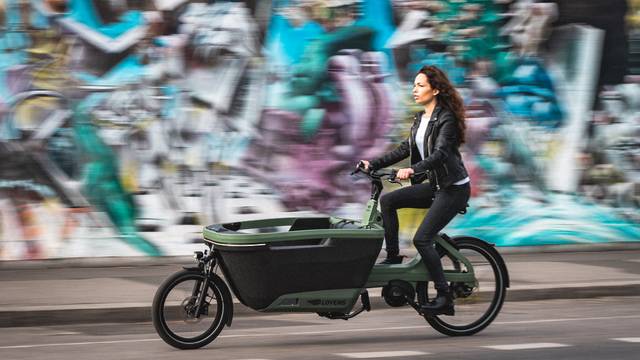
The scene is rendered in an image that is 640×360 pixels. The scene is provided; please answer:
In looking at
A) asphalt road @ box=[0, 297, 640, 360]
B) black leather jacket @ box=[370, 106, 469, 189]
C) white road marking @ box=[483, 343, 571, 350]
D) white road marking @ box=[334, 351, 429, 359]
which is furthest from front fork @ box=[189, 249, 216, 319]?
white road marking @ box=[483, 343, 571, 350]

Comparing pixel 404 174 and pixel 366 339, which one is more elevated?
pixel 404 174

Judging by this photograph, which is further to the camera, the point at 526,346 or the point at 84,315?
the point at 84,315

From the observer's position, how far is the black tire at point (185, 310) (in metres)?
8.54

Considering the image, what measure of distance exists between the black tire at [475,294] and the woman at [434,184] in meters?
0.22

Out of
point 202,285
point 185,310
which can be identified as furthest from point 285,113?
point 185,310

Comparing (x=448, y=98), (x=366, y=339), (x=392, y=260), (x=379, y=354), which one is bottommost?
(x=366, y=339)

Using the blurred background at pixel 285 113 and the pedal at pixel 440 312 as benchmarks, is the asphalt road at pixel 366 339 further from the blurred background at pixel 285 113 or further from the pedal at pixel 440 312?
the blurred background at pixel 285 113

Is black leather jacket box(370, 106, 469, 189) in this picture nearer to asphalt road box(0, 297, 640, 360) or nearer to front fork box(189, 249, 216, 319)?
asphalt road box(0, 297, 640, 360)

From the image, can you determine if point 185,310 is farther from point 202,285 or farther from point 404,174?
point 404,174

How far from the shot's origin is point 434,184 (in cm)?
915

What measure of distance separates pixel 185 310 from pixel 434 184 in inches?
80.3

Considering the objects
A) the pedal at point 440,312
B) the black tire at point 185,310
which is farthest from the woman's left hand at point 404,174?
the black tire at point 185,310

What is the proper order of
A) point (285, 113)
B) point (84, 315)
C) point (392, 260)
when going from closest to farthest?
1. point (392, 260)
2. point (84, 315)
3. point (285, 113)

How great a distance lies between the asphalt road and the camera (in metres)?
8.49
